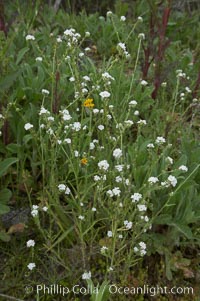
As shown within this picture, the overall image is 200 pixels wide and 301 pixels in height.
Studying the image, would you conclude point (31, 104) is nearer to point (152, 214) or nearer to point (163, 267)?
point (152, 214)

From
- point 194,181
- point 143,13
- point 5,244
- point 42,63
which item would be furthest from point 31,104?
point 143,13

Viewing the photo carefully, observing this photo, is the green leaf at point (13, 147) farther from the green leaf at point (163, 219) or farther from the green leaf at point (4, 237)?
the green leaf at point (163, 219)

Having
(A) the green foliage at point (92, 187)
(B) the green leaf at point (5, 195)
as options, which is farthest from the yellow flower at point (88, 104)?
(B) the green leaf at point (5, 195)

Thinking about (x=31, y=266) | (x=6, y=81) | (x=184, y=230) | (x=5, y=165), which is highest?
(x=6, y=81)

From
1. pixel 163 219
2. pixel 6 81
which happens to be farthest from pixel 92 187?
pixel 6 81

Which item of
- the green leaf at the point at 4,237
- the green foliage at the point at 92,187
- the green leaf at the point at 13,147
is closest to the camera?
the green foliage at the point at 92,187

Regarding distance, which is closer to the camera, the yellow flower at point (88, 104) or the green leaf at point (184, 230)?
the green leaf at point (184, 230)

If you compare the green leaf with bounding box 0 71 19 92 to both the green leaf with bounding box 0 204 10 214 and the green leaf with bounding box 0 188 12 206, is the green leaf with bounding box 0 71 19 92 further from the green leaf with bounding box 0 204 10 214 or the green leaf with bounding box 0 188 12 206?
the green leaf with bounding box 0 204 10 214

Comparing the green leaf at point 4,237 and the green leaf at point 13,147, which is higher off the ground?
the green leaf at point 13,147

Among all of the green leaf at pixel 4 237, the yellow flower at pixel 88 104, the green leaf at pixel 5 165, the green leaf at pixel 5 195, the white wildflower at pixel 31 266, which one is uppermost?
the yellow flower at pixel 88 104

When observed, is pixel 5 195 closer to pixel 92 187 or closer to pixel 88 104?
pixel 92 187

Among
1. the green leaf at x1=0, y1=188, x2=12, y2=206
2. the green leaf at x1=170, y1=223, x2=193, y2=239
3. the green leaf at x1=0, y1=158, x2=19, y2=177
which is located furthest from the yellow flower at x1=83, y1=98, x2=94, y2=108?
the green leaf at x1=170, y1=223, x2=193, y2=239
